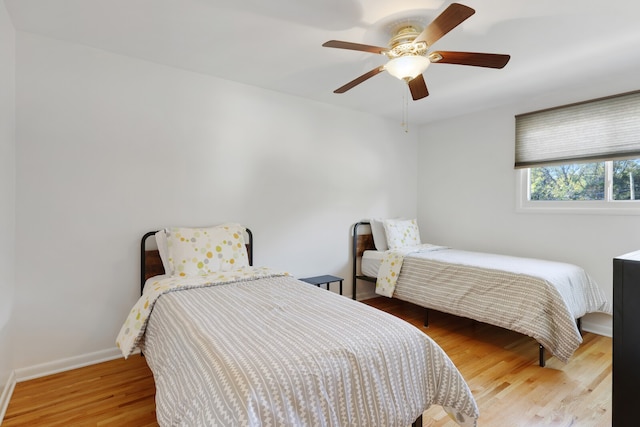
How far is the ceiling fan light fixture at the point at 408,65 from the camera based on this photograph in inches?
75.7

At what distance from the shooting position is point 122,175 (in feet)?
8.35

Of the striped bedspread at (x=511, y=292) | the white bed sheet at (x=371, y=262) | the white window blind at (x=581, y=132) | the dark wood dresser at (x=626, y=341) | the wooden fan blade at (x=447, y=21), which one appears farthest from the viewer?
the white bed sheet at (x=371, y=262)

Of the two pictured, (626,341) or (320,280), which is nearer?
(626,341)

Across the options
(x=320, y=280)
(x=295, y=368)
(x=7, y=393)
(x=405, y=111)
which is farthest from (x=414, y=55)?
(x=7, y=393)

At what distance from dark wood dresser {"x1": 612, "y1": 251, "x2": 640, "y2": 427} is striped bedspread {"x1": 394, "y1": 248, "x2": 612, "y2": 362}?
5.81ft

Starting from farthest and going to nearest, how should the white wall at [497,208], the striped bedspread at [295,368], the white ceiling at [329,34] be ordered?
1. the white wall at [497,208]
2. the white ceiling at [329,34]
3. the striped bedspread at [295,368]

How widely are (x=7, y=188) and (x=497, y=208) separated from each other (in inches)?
175

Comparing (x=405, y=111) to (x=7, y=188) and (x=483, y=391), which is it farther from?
(x=7, y=188)

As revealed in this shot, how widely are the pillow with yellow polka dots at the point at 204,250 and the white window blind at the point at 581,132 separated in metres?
3.17

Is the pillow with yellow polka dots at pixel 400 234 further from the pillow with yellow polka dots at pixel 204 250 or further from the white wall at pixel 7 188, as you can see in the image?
the white wall at pixel 7 188

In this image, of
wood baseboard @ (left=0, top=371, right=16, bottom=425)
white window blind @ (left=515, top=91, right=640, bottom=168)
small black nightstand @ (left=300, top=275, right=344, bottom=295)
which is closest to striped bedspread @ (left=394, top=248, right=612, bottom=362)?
small black nightstand @ (left=300, top=275, right=344, bottom=295)

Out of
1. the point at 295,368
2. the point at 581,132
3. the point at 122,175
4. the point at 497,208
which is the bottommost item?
the point at 295,368

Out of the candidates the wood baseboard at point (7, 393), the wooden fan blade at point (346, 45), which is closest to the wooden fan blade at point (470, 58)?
the wooden fan blade at point (346, 45)

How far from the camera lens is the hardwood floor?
1.83m
